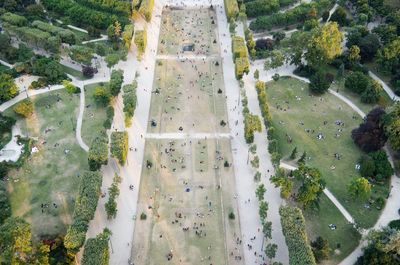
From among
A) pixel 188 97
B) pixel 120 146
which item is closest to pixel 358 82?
pixel 188 97

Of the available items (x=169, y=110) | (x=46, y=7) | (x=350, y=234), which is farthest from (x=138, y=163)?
(x=46, y=7)

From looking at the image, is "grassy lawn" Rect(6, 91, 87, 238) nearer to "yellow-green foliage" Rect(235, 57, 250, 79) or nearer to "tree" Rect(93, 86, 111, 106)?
"tree" Rect(93, 86, 111, 106)

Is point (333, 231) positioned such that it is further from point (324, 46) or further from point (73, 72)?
point (73, 72)

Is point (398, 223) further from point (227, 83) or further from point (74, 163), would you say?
point (74, 163)

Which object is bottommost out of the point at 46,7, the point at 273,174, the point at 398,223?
the point at 46,7

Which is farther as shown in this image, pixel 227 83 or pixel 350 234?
pixel 227 83

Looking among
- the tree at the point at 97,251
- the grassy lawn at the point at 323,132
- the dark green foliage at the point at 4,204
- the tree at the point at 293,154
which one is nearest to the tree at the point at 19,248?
the tree at the point at 97,251
